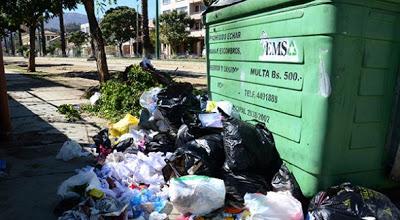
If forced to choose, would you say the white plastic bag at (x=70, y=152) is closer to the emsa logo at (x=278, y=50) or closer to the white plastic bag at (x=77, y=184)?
the white plastic bag at (x=77, y=184)

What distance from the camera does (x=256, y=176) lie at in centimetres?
317

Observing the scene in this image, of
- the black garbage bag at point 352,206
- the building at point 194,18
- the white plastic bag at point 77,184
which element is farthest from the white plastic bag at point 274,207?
the building at point 194,18

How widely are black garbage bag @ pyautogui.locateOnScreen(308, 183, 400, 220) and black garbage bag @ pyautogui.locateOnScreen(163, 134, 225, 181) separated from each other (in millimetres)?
890

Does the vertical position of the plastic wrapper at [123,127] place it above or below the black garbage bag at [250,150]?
below

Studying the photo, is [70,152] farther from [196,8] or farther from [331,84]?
[196,8]

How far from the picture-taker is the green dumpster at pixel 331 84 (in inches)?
105

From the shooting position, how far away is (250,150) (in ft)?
10.4

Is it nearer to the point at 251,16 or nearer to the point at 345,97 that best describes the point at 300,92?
the point at 345,97

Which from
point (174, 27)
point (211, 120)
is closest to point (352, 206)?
point (211, 120)

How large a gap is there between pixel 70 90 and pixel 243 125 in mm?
8801

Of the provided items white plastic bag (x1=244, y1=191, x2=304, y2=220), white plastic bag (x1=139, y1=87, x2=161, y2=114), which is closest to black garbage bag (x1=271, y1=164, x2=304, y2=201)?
white plastic bag (x1=244, y1=191, x2=304, y2=220)

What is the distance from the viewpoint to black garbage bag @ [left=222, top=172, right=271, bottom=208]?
3088 mm

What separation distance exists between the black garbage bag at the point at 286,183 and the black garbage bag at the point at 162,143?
1314 millimetres

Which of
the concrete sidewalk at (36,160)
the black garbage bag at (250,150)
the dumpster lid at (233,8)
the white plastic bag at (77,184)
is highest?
the dumpster lid at (233,8)
